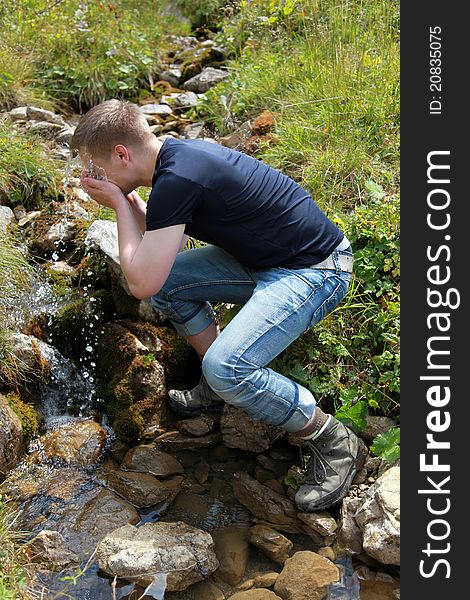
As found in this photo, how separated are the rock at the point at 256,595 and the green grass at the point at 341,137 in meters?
1.01

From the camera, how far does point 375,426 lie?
363 cm

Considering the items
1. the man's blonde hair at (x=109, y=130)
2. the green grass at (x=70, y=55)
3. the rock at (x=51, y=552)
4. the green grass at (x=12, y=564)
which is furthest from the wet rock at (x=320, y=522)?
the green grass at (x=70, y=55)

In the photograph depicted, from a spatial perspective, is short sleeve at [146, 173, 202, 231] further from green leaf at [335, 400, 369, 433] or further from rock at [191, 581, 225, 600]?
rock at [191, 581, 225, 600]

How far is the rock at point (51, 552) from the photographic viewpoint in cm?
304

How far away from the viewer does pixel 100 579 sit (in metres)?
3.04

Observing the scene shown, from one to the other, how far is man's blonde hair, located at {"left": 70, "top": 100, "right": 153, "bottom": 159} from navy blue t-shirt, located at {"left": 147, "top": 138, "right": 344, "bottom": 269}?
0.13m

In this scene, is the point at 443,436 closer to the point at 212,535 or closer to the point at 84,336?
the point at 212,535

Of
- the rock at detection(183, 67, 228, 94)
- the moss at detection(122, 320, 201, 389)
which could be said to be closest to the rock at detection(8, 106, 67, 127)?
the rock at detection(183, 67, 228, 94)

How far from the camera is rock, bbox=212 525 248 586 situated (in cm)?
311

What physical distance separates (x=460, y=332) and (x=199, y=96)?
415 centimetres

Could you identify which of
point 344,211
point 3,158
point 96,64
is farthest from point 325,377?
point 96,64

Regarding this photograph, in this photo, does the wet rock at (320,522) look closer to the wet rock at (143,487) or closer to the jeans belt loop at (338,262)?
the wet rock at (143,487)

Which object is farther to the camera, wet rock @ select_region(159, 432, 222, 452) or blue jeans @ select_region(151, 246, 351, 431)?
wet rock @ select_region(159, 432, 222, 452)

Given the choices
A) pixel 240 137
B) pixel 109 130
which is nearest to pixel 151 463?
pixel 109 130
